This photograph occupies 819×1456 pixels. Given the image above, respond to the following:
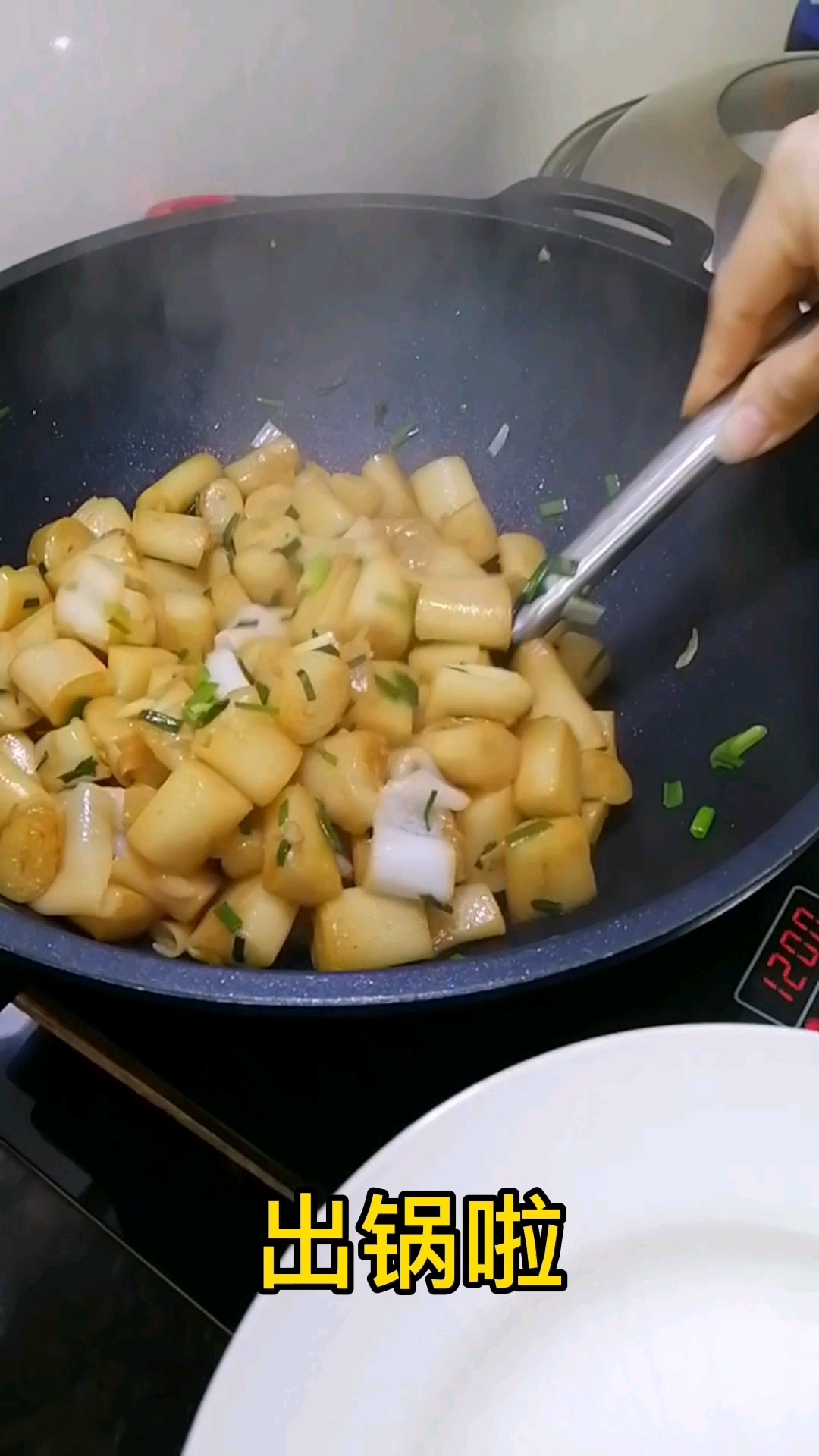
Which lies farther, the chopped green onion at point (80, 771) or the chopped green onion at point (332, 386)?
the chopped green onion at point (332, 386)

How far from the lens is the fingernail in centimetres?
80

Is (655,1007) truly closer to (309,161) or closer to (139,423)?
(139,423)

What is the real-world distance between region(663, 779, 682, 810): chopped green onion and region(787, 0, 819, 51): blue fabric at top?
911 millimetres

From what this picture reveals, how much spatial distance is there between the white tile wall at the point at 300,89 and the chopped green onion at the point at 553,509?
1.51 feet

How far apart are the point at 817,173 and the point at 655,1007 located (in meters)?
0.53

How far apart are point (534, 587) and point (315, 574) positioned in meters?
0.18

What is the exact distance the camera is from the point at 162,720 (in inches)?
33.4

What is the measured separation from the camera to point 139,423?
3.62 feet

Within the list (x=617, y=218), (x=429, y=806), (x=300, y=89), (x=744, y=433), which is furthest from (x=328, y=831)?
(x=300, y=89)

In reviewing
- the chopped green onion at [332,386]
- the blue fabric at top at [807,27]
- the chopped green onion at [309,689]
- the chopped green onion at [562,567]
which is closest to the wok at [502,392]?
the chopped green onion at [332,386]

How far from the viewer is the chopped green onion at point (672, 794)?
89 cm

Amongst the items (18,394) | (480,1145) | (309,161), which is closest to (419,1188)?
(480,1145)

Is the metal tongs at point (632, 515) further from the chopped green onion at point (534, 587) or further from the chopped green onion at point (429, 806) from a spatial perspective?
the chopped green onion at point (429, 806)

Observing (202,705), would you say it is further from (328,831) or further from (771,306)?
(771,306)
